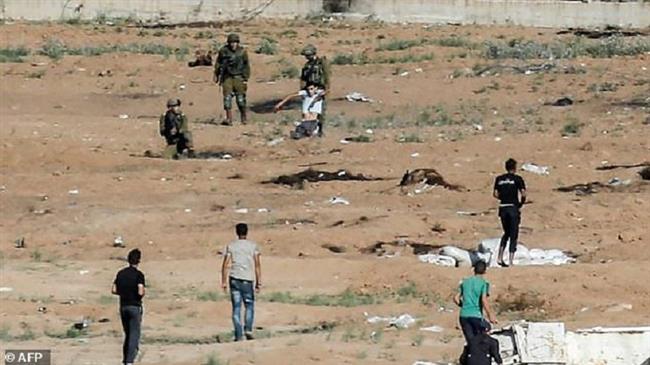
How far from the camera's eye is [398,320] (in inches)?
642

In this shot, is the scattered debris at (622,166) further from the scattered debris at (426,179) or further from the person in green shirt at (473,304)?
the person in green shirt at (473,304)

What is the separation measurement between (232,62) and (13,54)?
1505 centimetres

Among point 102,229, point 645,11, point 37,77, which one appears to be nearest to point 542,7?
point 645,11

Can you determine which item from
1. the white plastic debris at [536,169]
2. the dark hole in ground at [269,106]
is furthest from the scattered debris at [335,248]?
the dark hole in ground at [269,106]

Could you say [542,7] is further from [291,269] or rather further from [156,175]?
[291,269]

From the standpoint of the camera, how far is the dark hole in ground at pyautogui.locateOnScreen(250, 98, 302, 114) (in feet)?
110

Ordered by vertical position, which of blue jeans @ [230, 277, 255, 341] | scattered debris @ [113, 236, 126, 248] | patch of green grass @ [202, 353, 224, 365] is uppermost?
blue jeans @ [230, 277, 255, 341]

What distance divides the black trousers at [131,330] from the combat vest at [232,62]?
49.8 ft

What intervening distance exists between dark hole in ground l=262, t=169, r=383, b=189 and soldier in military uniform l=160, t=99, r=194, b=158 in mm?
1811

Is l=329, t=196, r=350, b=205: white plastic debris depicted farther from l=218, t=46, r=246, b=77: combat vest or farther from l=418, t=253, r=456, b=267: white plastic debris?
l=218, t=46, r=246, b=77: combat vest

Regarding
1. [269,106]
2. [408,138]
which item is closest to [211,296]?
[408,138]

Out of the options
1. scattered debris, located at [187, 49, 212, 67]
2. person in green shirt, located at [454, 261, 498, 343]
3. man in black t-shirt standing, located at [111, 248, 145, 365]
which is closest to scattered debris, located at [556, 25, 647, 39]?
scattered debris, located at [187, 49, 212, 67]

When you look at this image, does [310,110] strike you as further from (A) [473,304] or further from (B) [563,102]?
(A) [473,304]

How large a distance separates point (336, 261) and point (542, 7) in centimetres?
3428
